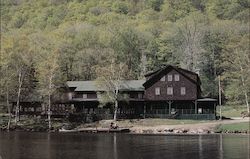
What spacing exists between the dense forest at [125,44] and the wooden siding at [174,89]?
686 centimetres

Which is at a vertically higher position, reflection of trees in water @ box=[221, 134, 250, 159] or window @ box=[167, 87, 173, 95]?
window @ box=[167, 87, 173, 95]

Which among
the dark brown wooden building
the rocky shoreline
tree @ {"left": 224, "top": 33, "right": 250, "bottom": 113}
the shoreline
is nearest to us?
the rocky shoreline

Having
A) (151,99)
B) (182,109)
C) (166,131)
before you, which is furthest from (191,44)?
(166,131)

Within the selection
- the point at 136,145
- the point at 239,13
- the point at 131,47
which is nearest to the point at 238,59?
the point at 131,47

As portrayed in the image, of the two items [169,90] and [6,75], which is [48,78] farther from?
[169,90]

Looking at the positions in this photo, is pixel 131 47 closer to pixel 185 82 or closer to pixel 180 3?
pixel 185 82

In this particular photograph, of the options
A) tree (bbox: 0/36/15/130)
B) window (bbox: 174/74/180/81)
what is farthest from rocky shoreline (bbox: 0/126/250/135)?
window (bbox: 174/74/180/81)

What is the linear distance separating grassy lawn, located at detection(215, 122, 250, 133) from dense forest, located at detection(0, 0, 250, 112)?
18892 mm

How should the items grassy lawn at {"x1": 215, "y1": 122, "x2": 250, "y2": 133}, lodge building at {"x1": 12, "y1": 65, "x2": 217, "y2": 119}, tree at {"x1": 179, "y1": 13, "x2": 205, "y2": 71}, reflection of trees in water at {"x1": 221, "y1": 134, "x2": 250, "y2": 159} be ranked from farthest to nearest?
1. tree at {"x1": 179, "y1": 13, "x2": 205, "y2": 71}
2. lodge building at {"x1": 12, "y1": 65, "x2": 217, "y2": 119}
3. grassy lawn at {"x1": 215, "y1": 122, "x2": 250, "y2": 133}
4. reflection of trees in water at {"x1": 221, "y1": 134, "x2": 250, "y2": 159}

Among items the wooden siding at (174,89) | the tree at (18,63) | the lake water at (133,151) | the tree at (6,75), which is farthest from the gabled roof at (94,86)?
the lake water at (133,151)

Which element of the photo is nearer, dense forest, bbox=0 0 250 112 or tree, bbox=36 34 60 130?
tree, bbox=36 34 60 130

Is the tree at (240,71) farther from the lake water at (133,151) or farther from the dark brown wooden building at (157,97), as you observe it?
the lake water at (133,151)

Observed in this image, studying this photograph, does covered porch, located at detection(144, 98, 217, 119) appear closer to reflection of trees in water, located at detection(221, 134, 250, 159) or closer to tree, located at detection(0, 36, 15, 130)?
tree, located at detection(0, 36, 15, 130)

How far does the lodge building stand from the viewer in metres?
89.8
